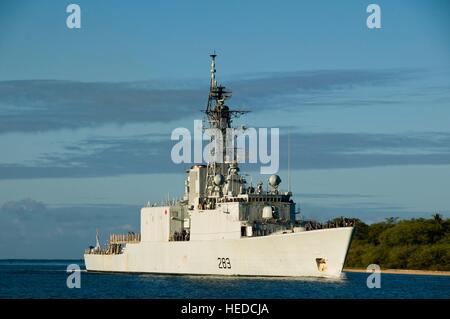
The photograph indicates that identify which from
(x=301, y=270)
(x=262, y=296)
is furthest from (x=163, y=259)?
(x=262, y=296)

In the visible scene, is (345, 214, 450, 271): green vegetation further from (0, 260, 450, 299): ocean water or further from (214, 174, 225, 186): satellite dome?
(214, 174, 225, 186): satellite dome

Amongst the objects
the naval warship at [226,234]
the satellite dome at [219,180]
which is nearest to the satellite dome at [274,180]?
the naval warship at [226,234]

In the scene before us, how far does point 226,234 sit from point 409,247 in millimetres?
34028

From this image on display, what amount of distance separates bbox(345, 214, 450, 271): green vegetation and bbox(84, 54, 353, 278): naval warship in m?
24.8

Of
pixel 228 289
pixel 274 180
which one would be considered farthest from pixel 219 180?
pixel 228 289

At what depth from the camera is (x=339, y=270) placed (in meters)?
64.1

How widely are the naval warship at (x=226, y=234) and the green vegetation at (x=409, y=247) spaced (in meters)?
24.8

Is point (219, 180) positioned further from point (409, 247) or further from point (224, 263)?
point (409, 247)

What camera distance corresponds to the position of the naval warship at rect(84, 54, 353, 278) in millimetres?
64750

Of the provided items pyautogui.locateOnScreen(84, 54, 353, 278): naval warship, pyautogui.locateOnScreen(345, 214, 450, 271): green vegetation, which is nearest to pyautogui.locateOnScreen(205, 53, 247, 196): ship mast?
pyautogui.locateOnScreen(84, 54, 353, 278): naval warship

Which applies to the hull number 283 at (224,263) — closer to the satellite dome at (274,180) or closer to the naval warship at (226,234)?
the naval warship at (226,234)

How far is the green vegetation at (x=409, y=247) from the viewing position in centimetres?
9619
